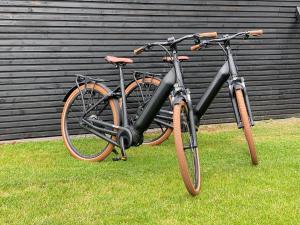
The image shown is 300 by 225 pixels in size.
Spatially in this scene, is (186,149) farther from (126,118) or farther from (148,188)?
(126,118)

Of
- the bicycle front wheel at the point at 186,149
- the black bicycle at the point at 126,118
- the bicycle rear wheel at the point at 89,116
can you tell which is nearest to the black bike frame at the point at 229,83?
the black bicycle at the point at 126,118

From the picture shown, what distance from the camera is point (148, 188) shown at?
3604 mm

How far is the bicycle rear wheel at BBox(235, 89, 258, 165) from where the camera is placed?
416 centimetres

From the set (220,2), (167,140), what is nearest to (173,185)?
(167,140)

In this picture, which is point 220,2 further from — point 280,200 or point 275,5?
point 280,200

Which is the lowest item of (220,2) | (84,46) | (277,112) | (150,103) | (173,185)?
(277,112)

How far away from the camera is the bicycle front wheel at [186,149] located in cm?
326

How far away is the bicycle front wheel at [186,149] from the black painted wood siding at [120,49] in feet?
9.07

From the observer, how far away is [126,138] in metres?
4.36

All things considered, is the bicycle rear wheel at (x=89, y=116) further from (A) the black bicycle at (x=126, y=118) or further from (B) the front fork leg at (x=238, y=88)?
(B) the front fork leg at (x=238, y=88)

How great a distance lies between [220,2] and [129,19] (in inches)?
63.7

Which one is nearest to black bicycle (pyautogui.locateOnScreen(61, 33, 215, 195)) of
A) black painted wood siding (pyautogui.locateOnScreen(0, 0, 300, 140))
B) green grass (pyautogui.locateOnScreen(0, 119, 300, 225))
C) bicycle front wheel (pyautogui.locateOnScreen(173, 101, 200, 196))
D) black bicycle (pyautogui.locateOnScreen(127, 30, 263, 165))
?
bicycle front wheel (pyautogui.locateOnScreen(173, 101, 200, 196))

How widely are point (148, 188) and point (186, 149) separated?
0.48 m

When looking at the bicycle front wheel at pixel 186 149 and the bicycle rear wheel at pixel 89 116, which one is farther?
the bicycle rear wheel at pixel 89 116
